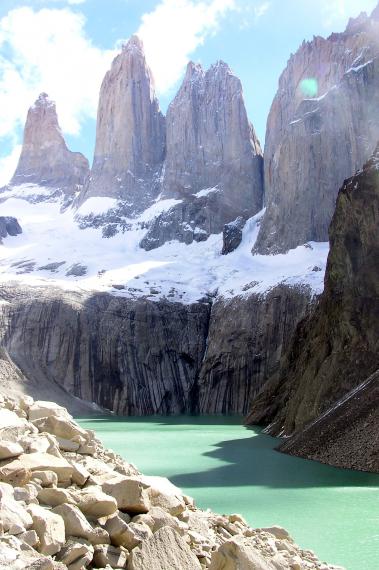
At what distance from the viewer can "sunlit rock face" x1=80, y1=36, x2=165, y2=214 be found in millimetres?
136000

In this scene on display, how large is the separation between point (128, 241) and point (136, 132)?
28.8 m

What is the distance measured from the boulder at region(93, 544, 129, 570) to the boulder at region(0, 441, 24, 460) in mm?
2067

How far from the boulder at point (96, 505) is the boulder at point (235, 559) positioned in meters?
1.51

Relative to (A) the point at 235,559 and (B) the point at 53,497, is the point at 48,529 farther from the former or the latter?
(A) the point at 235,559

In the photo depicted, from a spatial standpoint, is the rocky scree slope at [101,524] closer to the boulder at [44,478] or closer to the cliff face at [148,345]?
the boulder at [44,478]

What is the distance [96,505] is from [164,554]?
44.7 inches

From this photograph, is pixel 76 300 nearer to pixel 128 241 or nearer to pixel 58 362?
pixel 58 362

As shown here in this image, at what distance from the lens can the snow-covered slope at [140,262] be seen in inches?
3605

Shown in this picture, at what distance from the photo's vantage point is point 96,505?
911 centimetres

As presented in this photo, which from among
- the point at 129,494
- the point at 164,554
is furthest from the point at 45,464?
the point at 164,554

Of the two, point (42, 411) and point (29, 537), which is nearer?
point (29, 537)

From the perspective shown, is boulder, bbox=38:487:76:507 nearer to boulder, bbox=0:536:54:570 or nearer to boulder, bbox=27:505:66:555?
boulder, bbox=27:505:66:555

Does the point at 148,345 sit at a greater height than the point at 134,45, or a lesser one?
lesser

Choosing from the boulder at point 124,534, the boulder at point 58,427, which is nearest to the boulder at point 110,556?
→ the boulder at point 124,534
